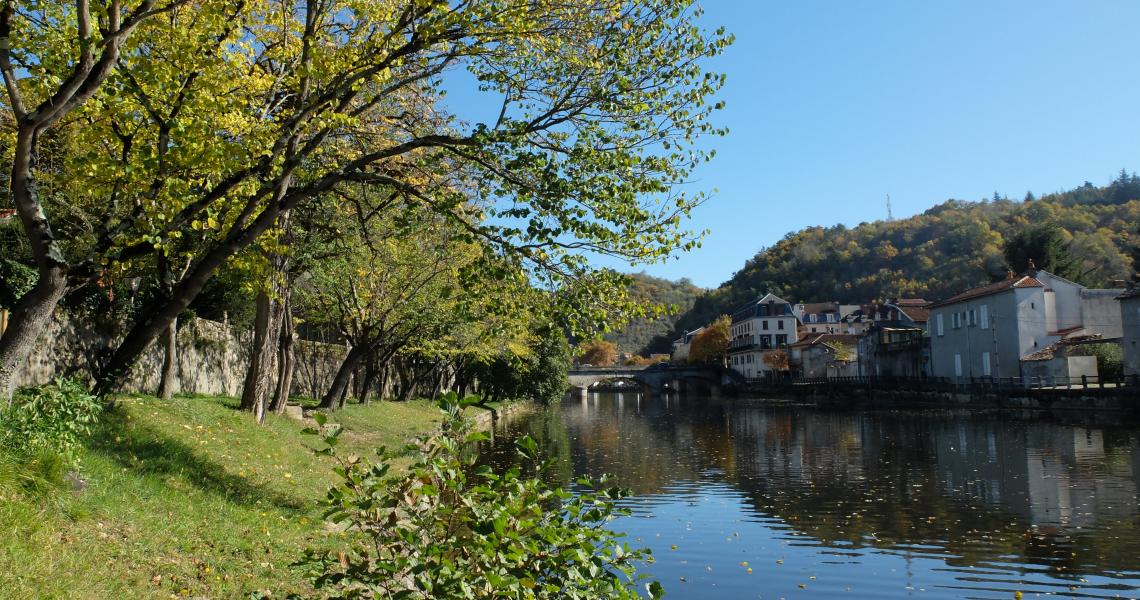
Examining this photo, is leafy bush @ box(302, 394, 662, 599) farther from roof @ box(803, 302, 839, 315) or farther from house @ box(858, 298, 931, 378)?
roof @ box(803, 302, 839, 315)

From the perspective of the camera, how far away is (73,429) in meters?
7.72

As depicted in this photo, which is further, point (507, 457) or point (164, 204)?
point (507, 457)

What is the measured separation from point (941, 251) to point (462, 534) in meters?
138

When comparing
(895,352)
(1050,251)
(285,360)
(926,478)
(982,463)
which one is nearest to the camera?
(285,360)

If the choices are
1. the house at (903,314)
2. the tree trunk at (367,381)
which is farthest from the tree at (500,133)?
the house at (903,314)

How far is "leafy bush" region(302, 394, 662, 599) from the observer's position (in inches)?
197

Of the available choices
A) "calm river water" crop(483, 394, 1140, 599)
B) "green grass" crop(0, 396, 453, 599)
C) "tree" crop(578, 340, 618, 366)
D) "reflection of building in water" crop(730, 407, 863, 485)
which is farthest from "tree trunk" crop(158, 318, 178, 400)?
"tree" crop(578, 340, 618, 366)

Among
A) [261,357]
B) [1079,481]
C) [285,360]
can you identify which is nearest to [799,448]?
[1079,481]

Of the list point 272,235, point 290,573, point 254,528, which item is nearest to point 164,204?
point 272,235

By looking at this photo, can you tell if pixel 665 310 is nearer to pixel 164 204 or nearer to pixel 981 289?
pixel 164 204

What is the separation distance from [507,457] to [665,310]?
60.7 feet

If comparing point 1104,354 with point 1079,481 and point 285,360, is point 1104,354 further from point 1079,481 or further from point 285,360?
point 285,360

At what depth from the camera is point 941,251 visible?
12938 cm

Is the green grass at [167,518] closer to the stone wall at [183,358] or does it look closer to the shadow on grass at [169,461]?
the shadow on grass at [169,461]
